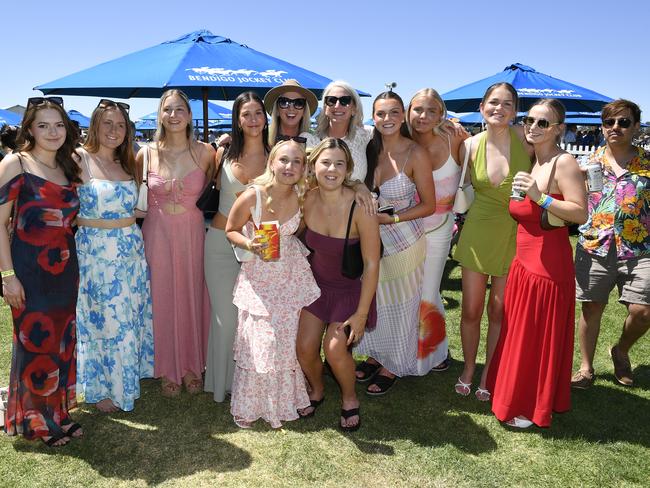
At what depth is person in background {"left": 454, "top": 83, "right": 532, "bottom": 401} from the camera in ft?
12.7

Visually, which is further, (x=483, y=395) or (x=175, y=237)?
(x=483, y=395)

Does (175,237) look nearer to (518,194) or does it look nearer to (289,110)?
(289,110)

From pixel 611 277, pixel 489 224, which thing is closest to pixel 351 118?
pixel 489 224

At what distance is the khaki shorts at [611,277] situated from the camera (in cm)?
435

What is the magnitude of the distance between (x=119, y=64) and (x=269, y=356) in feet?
13.1

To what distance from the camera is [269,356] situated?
11.8ft

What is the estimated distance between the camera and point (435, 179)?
4.29 m

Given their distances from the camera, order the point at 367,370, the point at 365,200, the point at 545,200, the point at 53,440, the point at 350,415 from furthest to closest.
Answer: the point at 367,370
the point at 350,415
the point at 365,200
the point at 53,440
the point at 545,200

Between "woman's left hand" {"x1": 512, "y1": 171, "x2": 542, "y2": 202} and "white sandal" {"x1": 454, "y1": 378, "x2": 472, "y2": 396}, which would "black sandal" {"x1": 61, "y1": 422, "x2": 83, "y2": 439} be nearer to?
"white sandal" {"x1": 454, "y1": 378, "x2": 472, "y2": 396}

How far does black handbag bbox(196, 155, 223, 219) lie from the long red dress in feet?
7.14

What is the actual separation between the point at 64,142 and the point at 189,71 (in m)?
2.23

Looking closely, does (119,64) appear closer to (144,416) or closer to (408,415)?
(144,416)

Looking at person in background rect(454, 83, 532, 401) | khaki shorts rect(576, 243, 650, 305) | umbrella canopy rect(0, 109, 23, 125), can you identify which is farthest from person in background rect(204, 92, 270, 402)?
umbrella canopy rect(0, 109, 23, 125)

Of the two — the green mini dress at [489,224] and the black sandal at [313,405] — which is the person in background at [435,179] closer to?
the green mini dress at [489,224]
